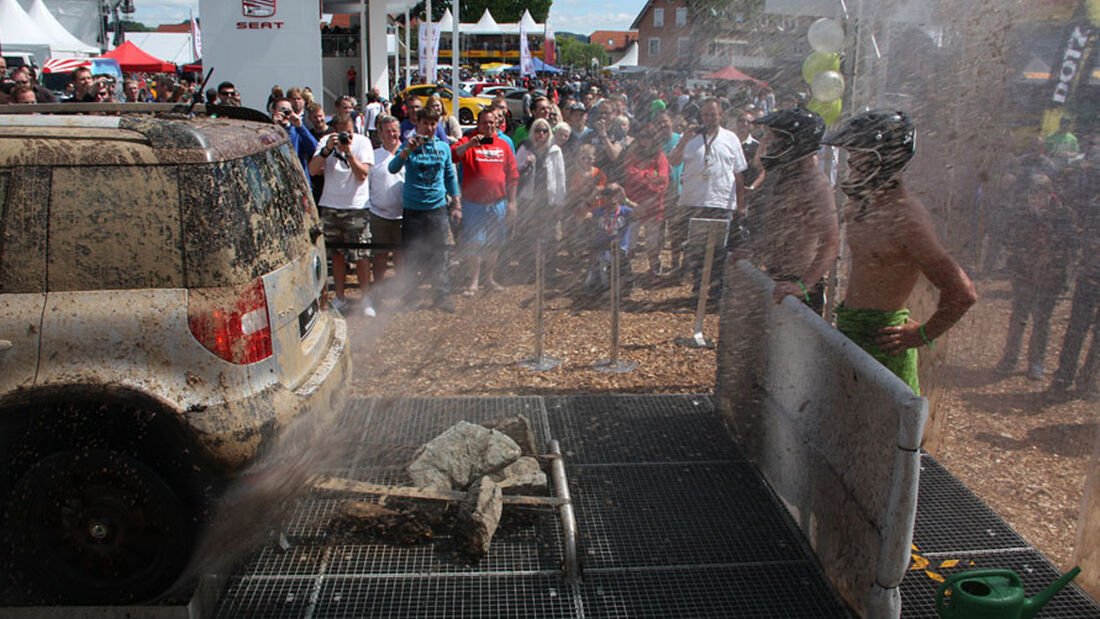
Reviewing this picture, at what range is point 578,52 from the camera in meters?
102

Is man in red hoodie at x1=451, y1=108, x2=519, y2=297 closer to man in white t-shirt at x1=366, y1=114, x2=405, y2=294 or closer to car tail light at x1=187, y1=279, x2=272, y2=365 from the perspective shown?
man in white t-shirt at x1=366, y1=114, x2=405, y2=294

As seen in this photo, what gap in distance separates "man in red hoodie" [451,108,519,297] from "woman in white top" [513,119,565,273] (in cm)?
39

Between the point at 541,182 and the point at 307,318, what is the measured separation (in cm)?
596

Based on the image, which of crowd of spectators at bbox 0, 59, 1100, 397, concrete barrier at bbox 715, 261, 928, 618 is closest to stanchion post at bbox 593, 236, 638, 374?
crowd of spectators at bbox 0, 59, 1100, 397

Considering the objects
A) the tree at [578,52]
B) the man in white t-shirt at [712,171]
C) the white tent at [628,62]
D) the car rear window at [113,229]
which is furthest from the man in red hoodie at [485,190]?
the tree at [578,52]

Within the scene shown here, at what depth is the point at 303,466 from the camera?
3.67m

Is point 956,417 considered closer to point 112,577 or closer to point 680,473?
point 680,473

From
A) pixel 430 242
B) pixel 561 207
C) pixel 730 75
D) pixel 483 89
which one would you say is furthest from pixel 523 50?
pixel 430 242

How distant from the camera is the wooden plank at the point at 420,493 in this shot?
392 cm

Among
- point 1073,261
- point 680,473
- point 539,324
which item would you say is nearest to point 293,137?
point 539,324

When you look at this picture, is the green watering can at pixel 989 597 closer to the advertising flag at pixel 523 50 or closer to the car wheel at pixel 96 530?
the car wheel at pixel 96 530

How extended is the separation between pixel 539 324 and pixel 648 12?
3812cm

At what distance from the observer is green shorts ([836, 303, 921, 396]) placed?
154 inches

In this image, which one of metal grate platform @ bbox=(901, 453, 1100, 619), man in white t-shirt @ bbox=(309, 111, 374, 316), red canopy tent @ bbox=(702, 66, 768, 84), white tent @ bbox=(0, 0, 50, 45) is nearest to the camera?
metal grate platform @ bbox=(901, 453, 1100, 619)
